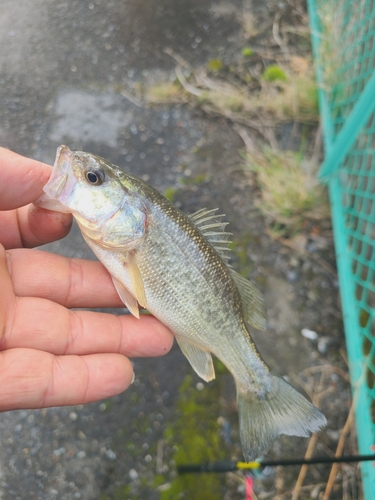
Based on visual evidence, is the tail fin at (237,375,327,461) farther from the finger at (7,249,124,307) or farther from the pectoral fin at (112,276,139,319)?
the finger at (7,249,124,307)

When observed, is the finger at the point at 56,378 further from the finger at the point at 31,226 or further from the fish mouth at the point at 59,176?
the fish mouth at the point at 59,176

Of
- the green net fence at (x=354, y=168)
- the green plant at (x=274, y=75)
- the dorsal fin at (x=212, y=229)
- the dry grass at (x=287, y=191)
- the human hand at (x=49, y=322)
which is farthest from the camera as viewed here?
the green plant at (x=274, y=75)

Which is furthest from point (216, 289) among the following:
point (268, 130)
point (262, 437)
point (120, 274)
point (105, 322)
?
point (268, 130)

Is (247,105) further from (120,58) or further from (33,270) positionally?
(33,270)

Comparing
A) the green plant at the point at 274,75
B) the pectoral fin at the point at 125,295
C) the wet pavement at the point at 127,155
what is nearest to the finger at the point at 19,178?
the pectoral fin at the point at 125,295

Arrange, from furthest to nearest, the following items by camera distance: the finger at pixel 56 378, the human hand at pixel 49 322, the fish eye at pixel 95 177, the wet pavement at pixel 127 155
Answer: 1. the wet pavement at pixel 127 155
2. the fish eye at pixel 95 177
3. the human hand at pixel 49 322
4. the finger at pixel 56 378

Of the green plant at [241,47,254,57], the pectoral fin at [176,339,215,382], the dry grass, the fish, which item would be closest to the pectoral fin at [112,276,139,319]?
the fish
